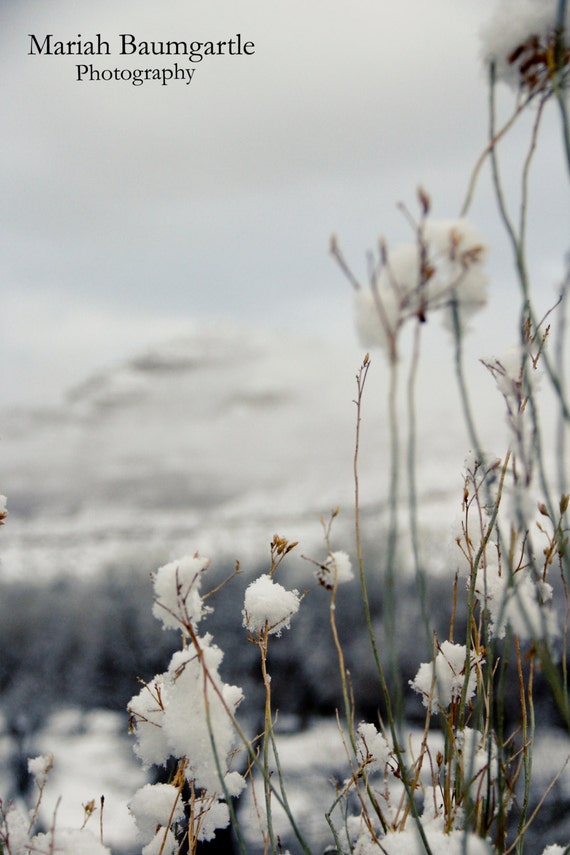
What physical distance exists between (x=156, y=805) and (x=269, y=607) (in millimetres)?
247

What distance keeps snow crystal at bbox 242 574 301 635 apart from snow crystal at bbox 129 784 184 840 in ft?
0.65

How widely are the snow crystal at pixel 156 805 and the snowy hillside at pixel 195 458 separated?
2.00 m

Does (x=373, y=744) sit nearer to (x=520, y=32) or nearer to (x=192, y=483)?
(x=520, y=32)

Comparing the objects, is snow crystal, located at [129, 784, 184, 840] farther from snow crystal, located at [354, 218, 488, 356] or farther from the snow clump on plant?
snow crystal, located at [354, 218, 488, 356]

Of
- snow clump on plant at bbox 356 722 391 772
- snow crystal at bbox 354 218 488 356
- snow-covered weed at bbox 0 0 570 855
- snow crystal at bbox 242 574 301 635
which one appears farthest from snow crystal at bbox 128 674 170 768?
snow crystal at bbox 354 218 488 356

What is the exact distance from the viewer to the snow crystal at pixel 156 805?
2.29 ft

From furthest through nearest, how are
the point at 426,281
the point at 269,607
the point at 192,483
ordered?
1. the point at 192,483
2. the point at 269,607
3. the point at 426,281

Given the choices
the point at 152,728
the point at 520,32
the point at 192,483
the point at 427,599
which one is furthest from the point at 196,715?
the point at 192,483

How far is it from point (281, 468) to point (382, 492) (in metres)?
2.61

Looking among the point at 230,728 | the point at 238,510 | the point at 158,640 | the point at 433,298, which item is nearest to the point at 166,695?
the point at 230,728

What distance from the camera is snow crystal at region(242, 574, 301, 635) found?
0.67 meters

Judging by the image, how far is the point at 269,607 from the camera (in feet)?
2.21

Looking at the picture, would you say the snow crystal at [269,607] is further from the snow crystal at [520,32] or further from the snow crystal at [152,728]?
the snow crystal at [520,32]

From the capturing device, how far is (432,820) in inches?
29.3
